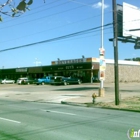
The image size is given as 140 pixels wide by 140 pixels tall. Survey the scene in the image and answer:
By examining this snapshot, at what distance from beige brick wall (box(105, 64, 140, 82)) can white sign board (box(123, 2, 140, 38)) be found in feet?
121

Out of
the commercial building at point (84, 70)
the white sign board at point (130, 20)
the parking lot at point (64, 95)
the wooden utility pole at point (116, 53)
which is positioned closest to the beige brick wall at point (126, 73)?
the commercial building at point (84, 70)

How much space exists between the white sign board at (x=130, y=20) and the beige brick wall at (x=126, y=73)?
121 ft

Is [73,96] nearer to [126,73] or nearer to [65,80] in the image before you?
[65,80]

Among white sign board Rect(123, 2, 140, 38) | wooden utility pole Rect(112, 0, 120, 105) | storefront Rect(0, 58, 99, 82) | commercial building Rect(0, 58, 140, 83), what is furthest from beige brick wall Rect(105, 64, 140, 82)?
wooden utility pole Rect(112, 0, 120, 105)

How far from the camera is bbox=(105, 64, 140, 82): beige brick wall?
62.5 meters

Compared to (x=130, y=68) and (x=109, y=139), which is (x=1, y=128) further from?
(x=130, y=68)

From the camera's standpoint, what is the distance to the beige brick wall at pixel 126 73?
62.5 meters

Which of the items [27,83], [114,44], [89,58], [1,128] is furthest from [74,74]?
[1,128]

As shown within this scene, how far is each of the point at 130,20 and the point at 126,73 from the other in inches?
1755

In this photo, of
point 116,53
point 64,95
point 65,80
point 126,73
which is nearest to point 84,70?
point 65,80

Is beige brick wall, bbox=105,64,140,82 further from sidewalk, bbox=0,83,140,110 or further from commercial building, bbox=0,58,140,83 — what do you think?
sidewalk, bbox=0,83,140,110

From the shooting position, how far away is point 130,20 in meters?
24.8

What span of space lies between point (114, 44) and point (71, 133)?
1064 cm

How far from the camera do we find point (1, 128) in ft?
32.1
